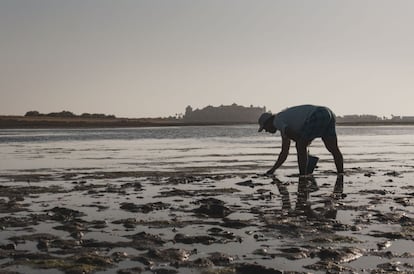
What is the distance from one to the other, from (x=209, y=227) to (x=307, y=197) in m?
3.61

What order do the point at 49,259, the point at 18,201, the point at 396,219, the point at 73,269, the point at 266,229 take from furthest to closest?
1. the point at 18,201
2. the point at 396,219
3. the point at 266,229
4. the point at 49,259
5. the point at 73,269

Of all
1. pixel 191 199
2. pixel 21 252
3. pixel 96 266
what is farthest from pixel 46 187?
pixel 96 266

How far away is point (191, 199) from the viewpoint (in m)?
10.2

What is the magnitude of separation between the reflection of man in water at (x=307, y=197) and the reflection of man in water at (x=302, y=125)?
0.94m

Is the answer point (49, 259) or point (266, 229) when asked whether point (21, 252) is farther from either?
point (266, 229)

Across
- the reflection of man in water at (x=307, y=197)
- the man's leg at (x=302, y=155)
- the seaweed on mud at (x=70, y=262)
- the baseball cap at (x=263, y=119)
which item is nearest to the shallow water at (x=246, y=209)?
the reflection of man in water at (x=307, y=197)

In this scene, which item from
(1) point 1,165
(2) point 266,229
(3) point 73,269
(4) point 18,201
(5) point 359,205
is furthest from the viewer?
(1) point 1,165

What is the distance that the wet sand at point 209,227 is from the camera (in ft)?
18.0

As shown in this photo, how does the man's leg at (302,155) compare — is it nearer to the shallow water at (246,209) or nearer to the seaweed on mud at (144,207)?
the shallow water at (246,209)

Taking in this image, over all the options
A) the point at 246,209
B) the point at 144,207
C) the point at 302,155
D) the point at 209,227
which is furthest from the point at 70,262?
the point at 302,155

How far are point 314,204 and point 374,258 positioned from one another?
3894 millimetres

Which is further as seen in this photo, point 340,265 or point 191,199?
point 191,199

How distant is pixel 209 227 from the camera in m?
7.39

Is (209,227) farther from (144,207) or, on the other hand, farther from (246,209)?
(144,207)
